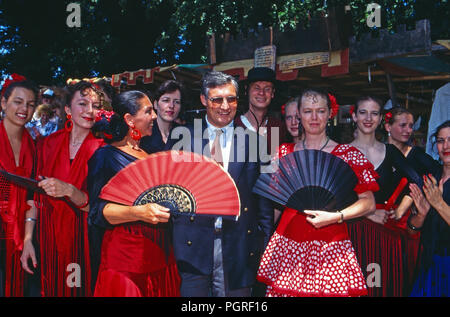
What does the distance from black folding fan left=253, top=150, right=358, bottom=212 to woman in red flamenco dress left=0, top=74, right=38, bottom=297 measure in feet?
6.57

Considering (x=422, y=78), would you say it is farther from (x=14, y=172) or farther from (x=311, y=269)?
(x=14, y=172)

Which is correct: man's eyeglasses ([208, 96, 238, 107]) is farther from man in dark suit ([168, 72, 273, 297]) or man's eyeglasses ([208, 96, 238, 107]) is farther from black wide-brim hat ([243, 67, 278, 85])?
black wide-brim hat ([243, 67, 278, 85])

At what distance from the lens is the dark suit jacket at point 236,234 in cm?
256

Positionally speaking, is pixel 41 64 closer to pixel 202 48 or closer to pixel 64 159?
pixel 202 48

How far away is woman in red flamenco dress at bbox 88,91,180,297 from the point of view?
A: 2.49m

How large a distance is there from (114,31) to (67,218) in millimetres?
11851

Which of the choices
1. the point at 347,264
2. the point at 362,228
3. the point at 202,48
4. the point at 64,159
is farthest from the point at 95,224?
the point at 202,48

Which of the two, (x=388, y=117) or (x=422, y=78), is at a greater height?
(x=422, y=78)

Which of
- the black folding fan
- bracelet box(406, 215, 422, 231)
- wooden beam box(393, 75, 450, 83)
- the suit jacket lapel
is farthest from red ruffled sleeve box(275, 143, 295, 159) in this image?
wooden beam box(393, 75, 450, 83)

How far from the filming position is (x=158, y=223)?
94.3 inches

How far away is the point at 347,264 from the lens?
2.43 metres

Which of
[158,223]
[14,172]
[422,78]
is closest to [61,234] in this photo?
[14,172]

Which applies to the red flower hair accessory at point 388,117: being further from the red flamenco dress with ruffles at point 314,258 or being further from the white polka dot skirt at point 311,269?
the white polka dot skirt at point 311,269
